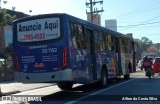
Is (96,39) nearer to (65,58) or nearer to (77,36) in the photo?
(77,36)

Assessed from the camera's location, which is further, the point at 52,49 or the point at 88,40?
the point at 88,40

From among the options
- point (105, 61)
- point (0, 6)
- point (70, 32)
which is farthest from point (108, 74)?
point (0, 6)

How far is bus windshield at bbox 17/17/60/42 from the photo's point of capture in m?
15.2

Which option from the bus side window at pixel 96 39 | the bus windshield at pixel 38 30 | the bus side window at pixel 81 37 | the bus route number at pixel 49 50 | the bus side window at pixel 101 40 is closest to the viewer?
the bus route number at pixel 49 50

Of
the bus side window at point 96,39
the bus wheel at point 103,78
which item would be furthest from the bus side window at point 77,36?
the bus wheel at point 103,78

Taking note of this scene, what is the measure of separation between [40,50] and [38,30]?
34.2 inches

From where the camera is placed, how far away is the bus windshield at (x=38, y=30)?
49.8 feet

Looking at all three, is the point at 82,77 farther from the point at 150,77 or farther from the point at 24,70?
the point at 150,77

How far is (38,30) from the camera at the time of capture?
50.7ft

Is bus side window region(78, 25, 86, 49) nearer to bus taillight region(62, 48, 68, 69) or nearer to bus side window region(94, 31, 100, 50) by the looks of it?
bus taillight region(62, 48, 68, 69)

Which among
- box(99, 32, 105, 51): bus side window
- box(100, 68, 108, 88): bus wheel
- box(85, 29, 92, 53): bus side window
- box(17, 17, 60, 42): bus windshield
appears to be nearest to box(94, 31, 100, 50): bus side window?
box(99, 32, 105, 51): bus side window

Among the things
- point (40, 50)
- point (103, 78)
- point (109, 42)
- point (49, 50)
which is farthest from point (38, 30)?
point (109, 42)

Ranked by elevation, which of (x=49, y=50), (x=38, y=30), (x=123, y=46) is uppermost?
(x=38, y=30)

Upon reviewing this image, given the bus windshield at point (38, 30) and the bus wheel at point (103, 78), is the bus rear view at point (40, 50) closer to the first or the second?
the bus windshield at point (38, 30)
